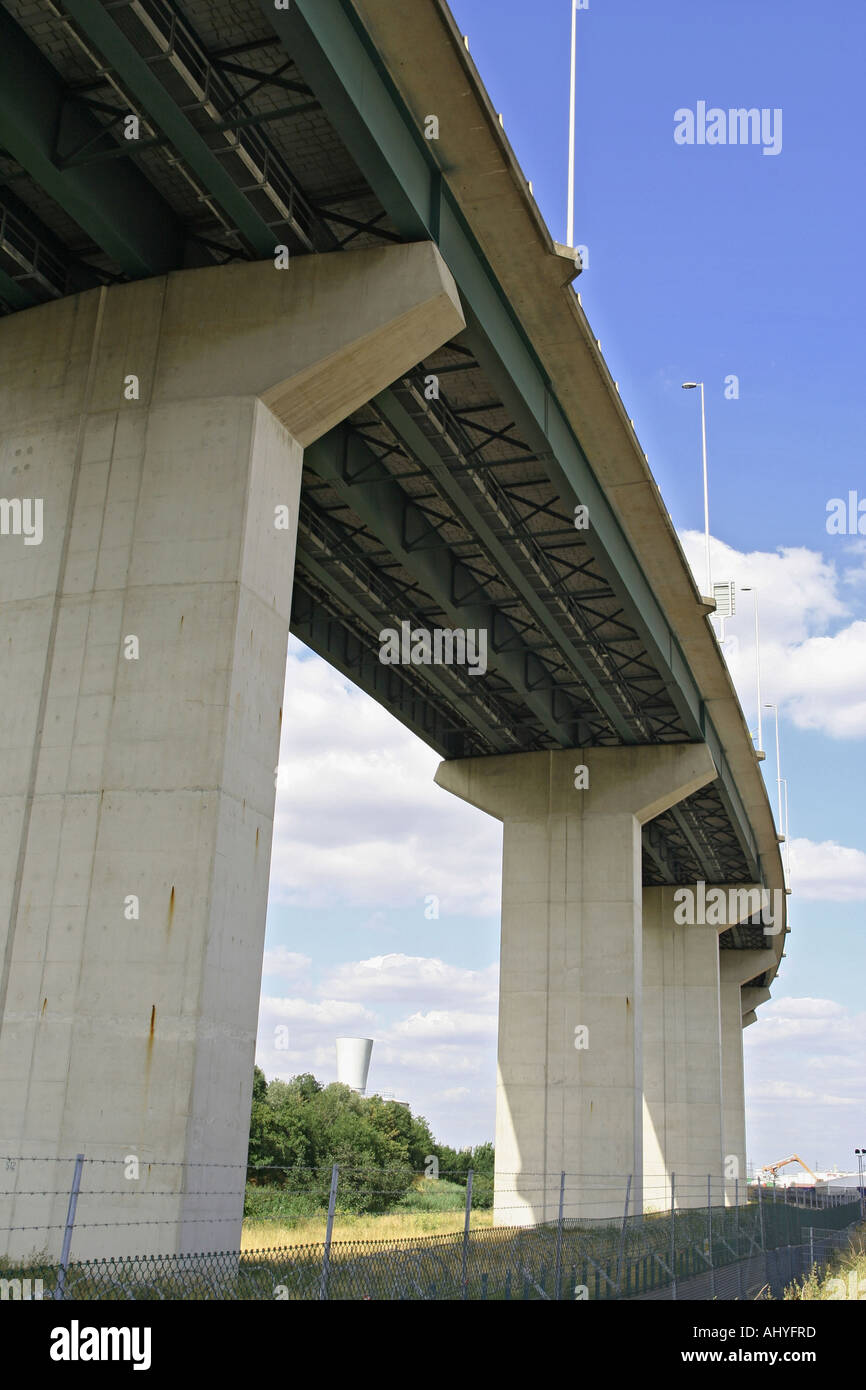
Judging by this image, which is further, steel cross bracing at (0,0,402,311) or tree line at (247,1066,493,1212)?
tree line at (247,1066,493,1212)

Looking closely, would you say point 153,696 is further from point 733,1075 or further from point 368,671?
point 733,1075

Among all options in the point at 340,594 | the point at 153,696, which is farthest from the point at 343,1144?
the point at 153,696

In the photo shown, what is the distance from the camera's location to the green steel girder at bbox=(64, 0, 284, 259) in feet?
40.0

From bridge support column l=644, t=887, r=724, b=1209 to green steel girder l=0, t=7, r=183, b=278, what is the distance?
131 feet

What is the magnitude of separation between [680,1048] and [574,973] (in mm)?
19689

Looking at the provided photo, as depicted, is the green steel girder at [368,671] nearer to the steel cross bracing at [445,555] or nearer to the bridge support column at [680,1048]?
the steel cross bracing at [445,555]

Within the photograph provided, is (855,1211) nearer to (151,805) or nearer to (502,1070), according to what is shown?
(502,1070)

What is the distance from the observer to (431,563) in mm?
25797

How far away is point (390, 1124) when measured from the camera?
59969 mm

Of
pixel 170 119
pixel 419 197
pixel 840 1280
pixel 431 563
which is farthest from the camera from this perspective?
pixel 431 563

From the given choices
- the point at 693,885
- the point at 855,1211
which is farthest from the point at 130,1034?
the point at 693,885

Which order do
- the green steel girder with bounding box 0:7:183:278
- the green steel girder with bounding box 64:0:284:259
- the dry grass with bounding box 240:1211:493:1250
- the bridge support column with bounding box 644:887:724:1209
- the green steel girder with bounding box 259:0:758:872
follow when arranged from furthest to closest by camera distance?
the bridge support column with bounding box 644:887:724:1209
the dry grass with bounding box 240:1211:493:1250
the green steel girder with bounding box 0:7:183:278
the green steel girder with bounding box 259:0:758:872
the green steel girder with bounding box 64:0:284:259

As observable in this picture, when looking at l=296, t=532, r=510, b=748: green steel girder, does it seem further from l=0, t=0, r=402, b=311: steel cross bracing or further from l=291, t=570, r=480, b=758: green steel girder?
l=0, t=0, r=402, b=311: steel cross bracing

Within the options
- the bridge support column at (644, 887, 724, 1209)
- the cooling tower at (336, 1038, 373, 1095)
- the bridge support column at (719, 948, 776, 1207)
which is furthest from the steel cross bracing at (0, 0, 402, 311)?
the bridge support column at (719, 948, 776, 1207)
